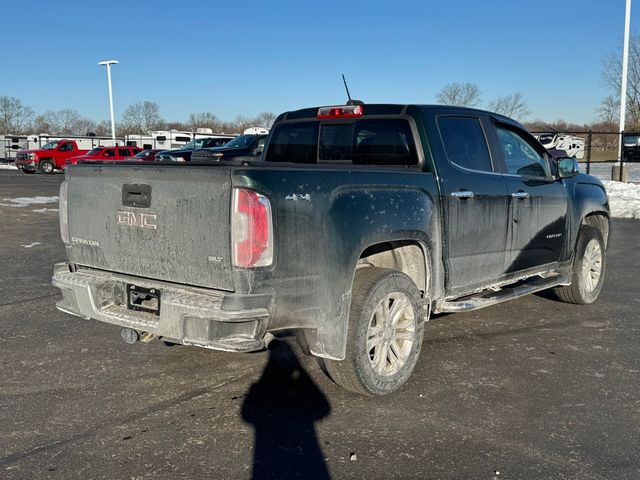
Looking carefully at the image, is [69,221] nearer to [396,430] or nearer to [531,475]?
[396,430]

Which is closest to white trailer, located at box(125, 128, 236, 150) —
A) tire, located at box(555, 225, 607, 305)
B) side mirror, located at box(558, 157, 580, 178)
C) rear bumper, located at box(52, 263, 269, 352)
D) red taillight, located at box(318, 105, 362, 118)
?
tire, located at box(555, 225, 607, 305)

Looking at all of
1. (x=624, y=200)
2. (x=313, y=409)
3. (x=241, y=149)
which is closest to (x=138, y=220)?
(x=313, y=409)

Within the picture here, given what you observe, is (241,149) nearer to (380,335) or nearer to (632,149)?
(380,335)

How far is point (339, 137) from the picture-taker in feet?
16.7

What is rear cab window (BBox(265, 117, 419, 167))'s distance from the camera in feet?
15.2

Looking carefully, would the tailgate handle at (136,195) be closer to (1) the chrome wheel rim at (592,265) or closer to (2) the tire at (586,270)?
(2) the tire at (586,270)

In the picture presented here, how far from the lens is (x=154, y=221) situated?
360 centimetres

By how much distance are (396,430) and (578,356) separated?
2096 millimetres

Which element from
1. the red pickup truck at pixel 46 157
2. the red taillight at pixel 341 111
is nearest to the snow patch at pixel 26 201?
the red taillight at pixel 341 111

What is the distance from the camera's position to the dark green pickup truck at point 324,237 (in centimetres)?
331

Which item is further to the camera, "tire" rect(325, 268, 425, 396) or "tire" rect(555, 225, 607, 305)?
"tire" rect(555, 225, 607, 305)

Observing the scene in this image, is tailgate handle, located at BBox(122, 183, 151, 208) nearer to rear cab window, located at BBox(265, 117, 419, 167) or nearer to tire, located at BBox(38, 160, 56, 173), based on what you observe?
rear cab window, located at BBox(265, 117, 419, 167)

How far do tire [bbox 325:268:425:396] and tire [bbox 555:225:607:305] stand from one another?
2819 millimetres

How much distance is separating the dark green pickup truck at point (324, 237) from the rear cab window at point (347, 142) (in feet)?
0.04
